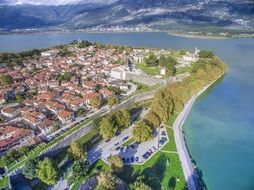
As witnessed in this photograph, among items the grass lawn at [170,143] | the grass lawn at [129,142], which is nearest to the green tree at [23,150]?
the grass lawn at [129,142]

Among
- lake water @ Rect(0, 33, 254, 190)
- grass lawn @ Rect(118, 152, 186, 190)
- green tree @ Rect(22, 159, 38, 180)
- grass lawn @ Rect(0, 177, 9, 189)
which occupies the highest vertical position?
green tree @ Rect(22, 159, 38, 180)

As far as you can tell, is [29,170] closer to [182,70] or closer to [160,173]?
[160,173]

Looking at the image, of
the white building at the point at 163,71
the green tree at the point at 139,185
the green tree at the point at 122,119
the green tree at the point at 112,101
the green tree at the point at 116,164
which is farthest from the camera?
the white building at the point at 163,71

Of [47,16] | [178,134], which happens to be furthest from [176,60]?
[47,16]

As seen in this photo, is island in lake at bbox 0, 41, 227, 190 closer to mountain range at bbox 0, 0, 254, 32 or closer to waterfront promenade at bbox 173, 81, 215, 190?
waterfront promenade at bbox 173, 81, 215, 190

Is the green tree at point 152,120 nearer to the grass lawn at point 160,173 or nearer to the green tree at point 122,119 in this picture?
the green tree at point 122,119

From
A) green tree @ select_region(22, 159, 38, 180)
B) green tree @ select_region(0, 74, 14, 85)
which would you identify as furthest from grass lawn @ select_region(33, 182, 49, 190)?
green tree @ select_region(0, 74, 14, 85)

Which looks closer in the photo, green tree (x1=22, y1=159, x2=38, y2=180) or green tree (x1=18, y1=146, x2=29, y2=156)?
green tree (x1=22, y1=159, x2=38, y2=180)

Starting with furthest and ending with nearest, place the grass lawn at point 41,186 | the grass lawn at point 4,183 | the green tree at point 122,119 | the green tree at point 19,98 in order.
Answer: the green tree at point 19,98 < the green tree at point 122,119 < the grass lawn at point 41,186 < the grass lawn at point 4,183
